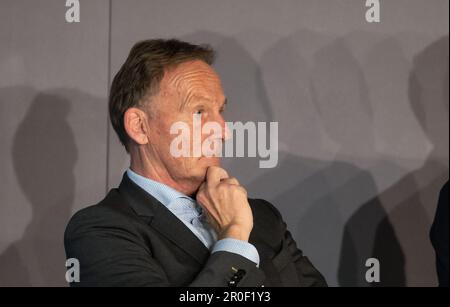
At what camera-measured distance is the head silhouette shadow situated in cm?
206

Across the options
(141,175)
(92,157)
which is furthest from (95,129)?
(141,175)

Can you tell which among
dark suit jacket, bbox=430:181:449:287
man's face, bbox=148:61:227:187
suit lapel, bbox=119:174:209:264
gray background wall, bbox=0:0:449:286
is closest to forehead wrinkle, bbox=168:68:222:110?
man's face, bbox=148:61:227:187

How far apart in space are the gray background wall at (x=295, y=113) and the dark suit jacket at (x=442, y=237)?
22cm

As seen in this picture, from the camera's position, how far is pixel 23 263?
2.08 meters

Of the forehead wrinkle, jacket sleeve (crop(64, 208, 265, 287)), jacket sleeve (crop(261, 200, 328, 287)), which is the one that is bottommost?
jacket sleeve (crop(261, 200, 328, 287))

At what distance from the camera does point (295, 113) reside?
218 cm

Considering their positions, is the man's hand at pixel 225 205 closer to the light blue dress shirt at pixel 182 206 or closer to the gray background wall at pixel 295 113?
the light blue dress shirt at pixel 182 206

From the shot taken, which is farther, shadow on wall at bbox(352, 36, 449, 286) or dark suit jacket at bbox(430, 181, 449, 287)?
shadow on wall at bbox(352, 36, 449, 286)

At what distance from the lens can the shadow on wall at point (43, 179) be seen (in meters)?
2.06

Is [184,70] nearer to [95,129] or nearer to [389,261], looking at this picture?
[95,129]

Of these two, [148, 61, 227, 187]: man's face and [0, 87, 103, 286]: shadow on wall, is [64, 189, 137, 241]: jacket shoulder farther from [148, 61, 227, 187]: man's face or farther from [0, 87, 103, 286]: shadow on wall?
[0, 87, 103, 286]: shadow on wall

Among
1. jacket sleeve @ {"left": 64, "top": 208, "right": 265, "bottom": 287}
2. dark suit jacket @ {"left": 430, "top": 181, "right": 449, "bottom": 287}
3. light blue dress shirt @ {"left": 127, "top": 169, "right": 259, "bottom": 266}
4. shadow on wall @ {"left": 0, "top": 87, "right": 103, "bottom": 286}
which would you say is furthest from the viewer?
shadow on wall @ {"left": 0, "top": 87, "right": 103, "bottom": 286}

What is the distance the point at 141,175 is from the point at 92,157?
291mm

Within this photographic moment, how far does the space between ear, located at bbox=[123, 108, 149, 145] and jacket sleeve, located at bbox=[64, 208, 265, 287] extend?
242mm
